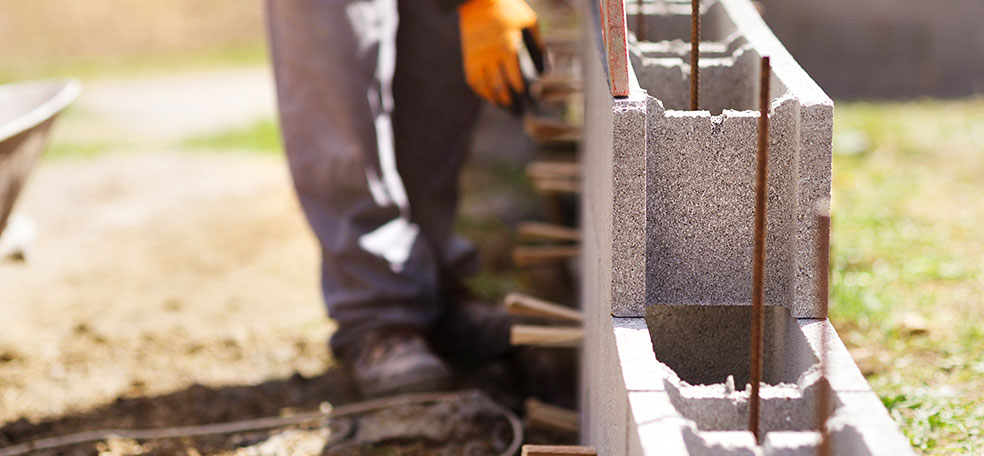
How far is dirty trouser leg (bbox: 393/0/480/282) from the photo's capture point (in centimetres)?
288

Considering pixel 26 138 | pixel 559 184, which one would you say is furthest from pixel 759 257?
pixel 559 184

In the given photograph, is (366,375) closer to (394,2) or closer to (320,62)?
(320,62)

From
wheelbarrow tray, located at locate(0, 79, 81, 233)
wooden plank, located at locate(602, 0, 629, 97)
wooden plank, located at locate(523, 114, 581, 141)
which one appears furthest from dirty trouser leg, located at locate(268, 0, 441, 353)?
wooden plank, located at locate(602, 0, 629, 97)

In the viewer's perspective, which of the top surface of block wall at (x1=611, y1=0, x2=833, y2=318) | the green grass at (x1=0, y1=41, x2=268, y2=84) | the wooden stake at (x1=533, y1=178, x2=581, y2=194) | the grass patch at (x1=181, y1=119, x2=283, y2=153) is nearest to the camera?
the top surface of block wall at (x1=611, y1=0, x2=833, y2=318)

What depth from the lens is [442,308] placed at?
2994 mm

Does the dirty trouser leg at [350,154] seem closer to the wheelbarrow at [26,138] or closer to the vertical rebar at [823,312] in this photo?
the wheelbarrow at [26,138]

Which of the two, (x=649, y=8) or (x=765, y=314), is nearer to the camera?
(x=765, y=314)

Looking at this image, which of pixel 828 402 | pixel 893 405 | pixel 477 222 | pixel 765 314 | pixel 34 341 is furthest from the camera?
pixel 477 222

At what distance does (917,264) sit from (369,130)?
186 cm

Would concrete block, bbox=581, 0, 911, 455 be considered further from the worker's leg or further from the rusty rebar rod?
the worker's leg

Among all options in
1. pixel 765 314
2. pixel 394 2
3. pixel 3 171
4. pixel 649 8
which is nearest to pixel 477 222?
pixel 394 2

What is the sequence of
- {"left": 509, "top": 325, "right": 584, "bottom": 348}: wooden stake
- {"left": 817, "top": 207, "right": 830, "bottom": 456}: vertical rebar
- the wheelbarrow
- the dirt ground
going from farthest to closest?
1. the dirt ground
2. {"left": 509, "top": 325, "right": 584, "bottom": 348}: wooden stake
3. the wheelbarrow
4. {"left": 817, "top": 207, "right": 830, "bottom": 456}: vertical rebar

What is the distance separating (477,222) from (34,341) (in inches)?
71.5

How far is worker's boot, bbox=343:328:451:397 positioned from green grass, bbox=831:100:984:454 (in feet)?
3.64
